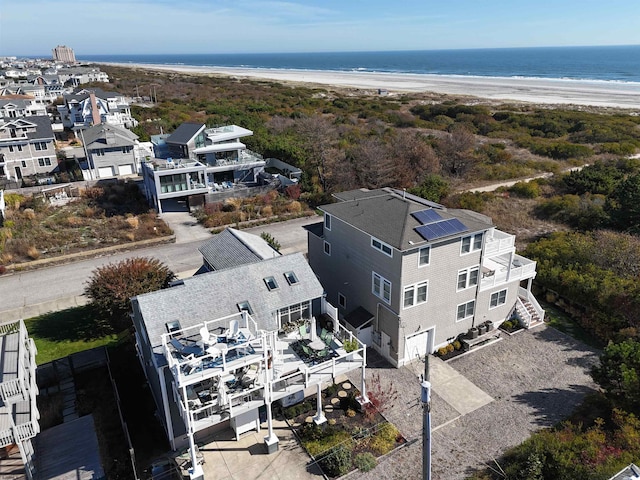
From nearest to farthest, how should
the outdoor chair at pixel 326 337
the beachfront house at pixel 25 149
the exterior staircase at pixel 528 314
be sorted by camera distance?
1. the outdoor chair at pixel 326 337
2. the exterior staircase at pixel 528 314
3. the beachfront house at pixel 25 149


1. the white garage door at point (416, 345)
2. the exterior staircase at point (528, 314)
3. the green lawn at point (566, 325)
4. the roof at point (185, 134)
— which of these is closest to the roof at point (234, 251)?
the white garage door at point (416, 345)

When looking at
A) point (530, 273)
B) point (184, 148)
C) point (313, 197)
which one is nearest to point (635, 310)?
point (530, 273)

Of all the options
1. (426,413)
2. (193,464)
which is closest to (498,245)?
(426,413)

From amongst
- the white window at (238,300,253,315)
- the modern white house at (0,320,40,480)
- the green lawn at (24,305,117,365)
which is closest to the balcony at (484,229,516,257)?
the white window at (238,300,253,315)

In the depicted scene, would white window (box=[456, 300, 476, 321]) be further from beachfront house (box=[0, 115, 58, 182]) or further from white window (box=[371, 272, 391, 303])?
beachfront house (box=[0, 115, 58, 182])

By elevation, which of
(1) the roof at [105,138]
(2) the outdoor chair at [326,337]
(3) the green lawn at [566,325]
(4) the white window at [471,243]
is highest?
(1) the roof at [105,138]

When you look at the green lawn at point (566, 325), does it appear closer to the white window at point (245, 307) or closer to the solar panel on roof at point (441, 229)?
the solar panel on roof at point (441, 229)
